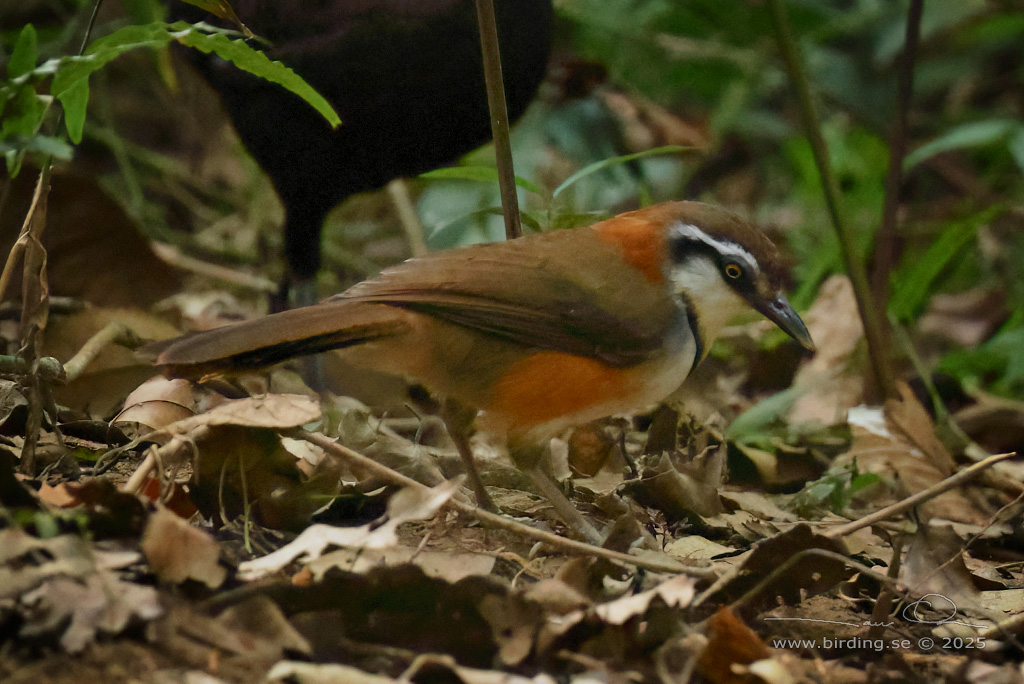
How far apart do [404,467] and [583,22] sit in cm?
272

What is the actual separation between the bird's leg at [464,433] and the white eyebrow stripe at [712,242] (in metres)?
0.63

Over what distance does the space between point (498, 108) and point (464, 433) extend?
2.52 ft

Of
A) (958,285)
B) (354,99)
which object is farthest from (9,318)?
(958,285)

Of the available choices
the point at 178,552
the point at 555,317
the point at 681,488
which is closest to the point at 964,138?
the point at 681,488

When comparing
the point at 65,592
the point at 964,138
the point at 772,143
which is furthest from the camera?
the point at 772,143

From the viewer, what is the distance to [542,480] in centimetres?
223

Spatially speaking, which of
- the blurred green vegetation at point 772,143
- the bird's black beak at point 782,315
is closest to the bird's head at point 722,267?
the bird's black beak at point 782,315

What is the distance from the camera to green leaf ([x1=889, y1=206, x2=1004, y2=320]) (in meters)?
3.86

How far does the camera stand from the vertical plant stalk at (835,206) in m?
2.85

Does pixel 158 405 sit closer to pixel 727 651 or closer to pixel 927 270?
pixel 727 651

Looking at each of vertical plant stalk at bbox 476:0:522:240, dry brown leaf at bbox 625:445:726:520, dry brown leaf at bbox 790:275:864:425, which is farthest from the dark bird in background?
dry brown leaf at bbox 790:275:864:425

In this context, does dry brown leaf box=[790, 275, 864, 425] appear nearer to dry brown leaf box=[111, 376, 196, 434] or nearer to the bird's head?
the bird's head

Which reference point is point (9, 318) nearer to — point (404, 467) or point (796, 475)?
point (404, 467)

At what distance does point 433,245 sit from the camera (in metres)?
3.96
